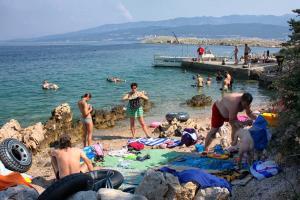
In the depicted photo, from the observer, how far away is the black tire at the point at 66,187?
5906 mm

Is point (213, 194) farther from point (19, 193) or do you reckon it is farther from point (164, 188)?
point (19, 193)

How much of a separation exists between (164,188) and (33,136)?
6.87 m

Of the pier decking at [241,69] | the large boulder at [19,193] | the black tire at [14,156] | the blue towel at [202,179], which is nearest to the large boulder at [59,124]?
the black tire at [14,156]

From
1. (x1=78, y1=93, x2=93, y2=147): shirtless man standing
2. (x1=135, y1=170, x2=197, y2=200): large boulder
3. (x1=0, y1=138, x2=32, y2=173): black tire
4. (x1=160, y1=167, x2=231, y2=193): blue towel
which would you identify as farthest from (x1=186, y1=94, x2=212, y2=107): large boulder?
(x1=135, y1=170, x2=197, y2=200): large boulder

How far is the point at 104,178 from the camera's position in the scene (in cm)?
725

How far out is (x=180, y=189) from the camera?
631 centimetres

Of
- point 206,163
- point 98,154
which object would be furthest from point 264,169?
point 98,154

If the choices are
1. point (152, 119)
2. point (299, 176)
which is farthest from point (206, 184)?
point (152, 119)

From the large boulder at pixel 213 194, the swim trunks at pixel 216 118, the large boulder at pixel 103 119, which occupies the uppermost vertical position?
the swim trunks at pixel 216 118

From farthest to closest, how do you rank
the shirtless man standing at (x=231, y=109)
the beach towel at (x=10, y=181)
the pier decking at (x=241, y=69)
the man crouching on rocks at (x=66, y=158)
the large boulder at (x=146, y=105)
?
the pier decking at (x=241, y=69) → the large boulder at (x=146, y=105) → the shirtless man standing at (x=231, y=109) → the man crouching on rocks at (x=66, y=158) → the beach towel at (x=10, y=181)

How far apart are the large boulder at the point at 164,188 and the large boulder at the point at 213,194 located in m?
0.11

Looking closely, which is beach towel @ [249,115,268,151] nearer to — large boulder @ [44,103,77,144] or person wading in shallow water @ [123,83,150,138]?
person wading in shallow water @ [123,83,150,138]

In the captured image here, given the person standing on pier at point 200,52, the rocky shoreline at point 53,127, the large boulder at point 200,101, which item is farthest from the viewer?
the person standing on pier at point 200,52

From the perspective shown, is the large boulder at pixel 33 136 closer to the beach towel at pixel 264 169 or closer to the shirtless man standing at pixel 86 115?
the shirtless man standing at pixel 86 115
